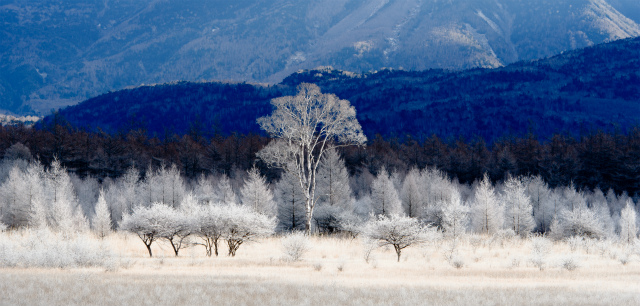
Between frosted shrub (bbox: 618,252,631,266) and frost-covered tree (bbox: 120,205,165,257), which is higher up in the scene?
frost-covered tree (bbox: 120,205,165,257)

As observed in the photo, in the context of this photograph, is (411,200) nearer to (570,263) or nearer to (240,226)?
(240,226)

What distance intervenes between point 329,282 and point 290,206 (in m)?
26.5

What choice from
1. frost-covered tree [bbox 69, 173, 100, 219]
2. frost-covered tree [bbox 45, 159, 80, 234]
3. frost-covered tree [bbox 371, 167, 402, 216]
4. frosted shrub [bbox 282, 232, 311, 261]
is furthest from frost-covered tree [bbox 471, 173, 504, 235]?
frost-covered tree [bbox 69, 173, 100, 219]

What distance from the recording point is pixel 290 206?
41.4 m

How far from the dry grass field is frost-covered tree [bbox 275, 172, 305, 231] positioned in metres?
17.8

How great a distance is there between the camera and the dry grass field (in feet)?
41.1

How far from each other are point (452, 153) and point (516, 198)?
4164 cm

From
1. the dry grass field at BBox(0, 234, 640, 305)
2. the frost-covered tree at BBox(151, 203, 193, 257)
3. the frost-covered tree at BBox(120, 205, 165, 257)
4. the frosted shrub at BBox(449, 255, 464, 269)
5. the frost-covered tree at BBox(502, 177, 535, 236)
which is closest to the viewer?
the dry grass field at BBox(0, 234, 640, 305)

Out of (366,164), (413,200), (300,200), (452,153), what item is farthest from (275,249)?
(452,153)

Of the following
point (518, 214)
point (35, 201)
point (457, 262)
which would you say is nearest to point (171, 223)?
point (457, 262)

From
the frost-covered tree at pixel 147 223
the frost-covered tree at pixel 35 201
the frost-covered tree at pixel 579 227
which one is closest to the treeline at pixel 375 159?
the frost-covered tree at pixel 35 201

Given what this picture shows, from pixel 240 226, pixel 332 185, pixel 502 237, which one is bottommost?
pixel 502 237

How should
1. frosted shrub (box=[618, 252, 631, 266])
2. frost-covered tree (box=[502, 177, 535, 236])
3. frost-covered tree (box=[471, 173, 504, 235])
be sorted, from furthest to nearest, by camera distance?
frost-covered tree (box=[502, 177, 535, 236]), frost-covered tree (box=[471, 173, 504, 235]), frosted shrub (box=[618, 252, 631, 266])

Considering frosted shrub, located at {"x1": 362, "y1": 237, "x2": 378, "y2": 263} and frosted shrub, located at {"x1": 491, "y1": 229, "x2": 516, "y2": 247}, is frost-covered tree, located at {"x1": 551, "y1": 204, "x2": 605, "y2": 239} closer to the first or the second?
frosted shrub, located at {"x1": 491, "y1": 229, "x2": 516, "y2": 247}
